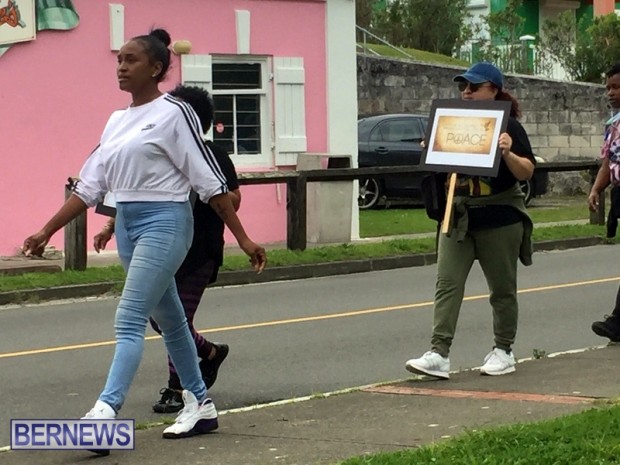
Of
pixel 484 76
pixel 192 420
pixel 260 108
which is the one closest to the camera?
pixel 192 420

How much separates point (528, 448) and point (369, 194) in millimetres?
20413

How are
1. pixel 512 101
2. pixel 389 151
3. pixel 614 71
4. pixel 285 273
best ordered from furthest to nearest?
pixel 389 151, pixel 285 273, pixel 614 71, pixel 512 101

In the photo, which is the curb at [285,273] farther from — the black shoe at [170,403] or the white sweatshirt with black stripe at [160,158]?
the white sweatshirt with black stripe at [160,158]

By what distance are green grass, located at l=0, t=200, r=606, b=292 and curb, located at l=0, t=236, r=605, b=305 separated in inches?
4.0

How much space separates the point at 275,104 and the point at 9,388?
11.7m

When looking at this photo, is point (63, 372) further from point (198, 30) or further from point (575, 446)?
point (198, 30)

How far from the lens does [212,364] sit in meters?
8.34

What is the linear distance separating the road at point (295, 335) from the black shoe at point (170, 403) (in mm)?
109

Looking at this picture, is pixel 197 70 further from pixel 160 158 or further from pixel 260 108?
pixel 160 158

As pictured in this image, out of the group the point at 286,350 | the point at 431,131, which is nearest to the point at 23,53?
the point at 286,350

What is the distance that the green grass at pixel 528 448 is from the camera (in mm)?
5672

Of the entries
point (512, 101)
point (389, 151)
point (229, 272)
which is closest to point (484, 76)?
point (512, 101)

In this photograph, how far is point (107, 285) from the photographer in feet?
49.5

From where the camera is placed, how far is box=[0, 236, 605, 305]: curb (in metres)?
14.5
